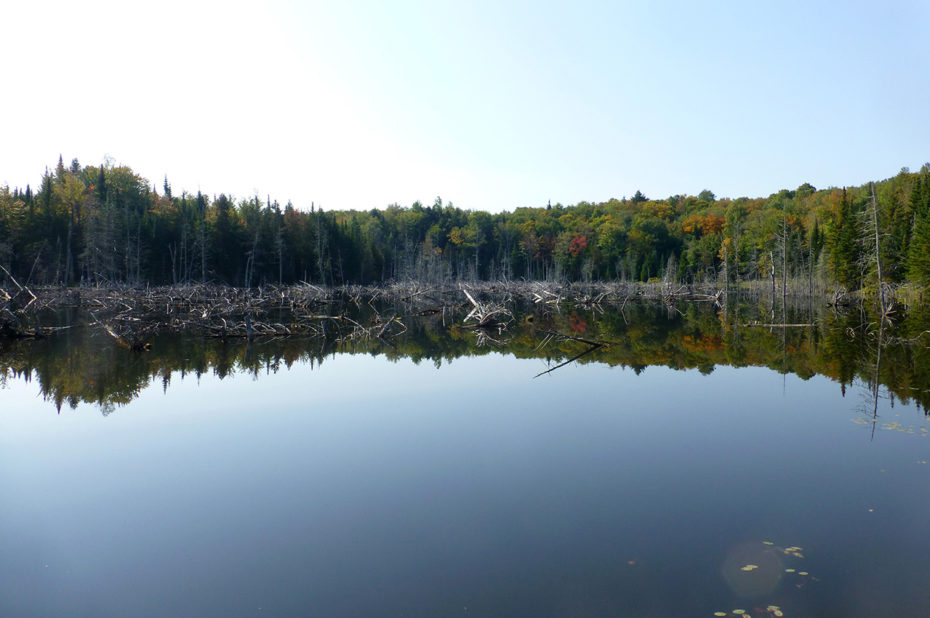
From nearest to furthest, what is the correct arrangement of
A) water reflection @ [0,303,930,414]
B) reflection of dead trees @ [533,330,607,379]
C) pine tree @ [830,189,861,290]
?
1. water reflection @ [0,303,930,414]
2. reflection of dead trees @ [533,330,607,379]
3. pine tree @ [830,189,861,290]

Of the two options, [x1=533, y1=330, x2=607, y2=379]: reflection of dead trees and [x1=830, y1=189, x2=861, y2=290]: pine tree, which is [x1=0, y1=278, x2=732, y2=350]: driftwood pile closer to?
[x1=533, y1=330, x2=607, y2=379]: reflection of dead trees

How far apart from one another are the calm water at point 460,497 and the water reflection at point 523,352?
315mm

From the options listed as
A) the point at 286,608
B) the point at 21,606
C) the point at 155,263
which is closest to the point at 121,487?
the point at 21,606

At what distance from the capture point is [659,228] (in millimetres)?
91312

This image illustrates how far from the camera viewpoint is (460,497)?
16.3 feet

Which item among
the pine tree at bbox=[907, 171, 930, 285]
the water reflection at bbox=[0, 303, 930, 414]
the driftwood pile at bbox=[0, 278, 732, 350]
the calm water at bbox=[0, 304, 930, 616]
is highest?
the pine tree at bbox=[907, 171, 930, 285]

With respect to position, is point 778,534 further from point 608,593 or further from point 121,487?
point 121,487

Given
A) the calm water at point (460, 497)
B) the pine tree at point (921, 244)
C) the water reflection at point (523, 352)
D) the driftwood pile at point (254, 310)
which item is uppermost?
the pine tree at point (921, 244)

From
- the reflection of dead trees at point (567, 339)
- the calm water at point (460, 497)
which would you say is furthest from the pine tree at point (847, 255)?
the calm water at point (460, 497)

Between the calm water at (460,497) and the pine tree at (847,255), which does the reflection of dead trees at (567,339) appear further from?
the pine tree at (847,255)

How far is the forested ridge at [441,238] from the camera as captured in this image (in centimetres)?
4134

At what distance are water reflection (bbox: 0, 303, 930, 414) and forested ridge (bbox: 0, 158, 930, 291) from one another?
43.9 ft

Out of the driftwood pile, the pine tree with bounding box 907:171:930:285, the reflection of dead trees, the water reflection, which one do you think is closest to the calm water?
the water reflection

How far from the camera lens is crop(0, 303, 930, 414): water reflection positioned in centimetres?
1009
